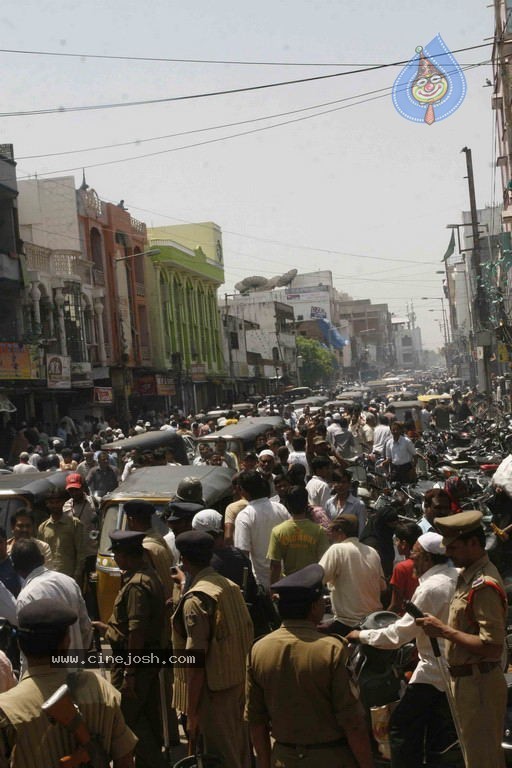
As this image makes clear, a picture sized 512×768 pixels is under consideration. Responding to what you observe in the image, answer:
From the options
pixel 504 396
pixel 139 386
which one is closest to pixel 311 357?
pixel 139 386

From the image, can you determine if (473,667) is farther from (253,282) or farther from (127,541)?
(253,282)

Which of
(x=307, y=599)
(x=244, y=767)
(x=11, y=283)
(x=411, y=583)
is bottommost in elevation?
(x=244, y=767)

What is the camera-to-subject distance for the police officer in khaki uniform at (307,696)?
4406mm

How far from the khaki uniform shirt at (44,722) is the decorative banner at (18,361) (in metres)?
29.4

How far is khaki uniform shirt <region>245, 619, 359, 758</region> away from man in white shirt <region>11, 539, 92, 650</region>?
1.54m

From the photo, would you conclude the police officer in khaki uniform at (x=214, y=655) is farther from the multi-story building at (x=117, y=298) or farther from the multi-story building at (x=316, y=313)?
the multi-story building at (x=316, y=313)

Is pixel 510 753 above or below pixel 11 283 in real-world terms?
below

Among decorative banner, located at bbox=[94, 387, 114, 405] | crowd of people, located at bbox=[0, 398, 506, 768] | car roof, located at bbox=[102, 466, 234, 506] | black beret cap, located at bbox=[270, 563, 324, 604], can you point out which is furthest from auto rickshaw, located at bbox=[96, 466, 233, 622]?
decorative banner, located at bbox=[94, 387, 114, 405]

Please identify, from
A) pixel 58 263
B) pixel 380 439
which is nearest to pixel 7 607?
pixel 380 439

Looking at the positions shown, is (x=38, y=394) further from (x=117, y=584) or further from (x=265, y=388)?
(x=265, y=388)

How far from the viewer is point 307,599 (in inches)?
180

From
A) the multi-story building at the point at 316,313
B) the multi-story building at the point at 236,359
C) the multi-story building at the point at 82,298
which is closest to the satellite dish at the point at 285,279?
the multi-story building at the point at 316,313

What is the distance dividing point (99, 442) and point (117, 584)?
14.9m

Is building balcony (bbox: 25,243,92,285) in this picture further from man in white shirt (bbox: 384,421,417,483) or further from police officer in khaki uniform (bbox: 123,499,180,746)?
police officer in khaki uniform (bbox: 123,499,180,746)
